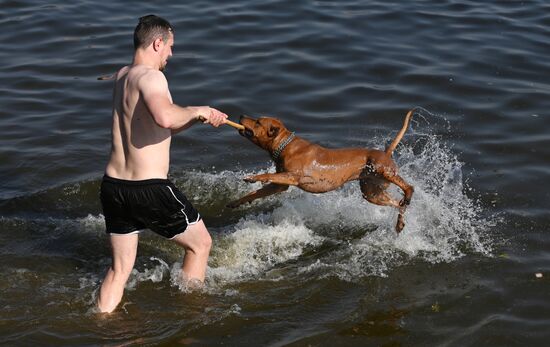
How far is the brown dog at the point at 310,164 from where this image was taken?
733 cm

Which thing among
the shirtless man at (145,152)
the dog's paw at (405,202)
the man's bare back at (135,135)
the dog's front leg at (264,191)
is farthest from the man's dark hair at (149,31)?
the dog's paw at (405,202)

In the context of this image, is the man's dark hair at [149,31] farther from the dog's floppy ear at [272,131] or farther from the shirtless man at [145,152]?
the dog's floppy ear at [272,131]

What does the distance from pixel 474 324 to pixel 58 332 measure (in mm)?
3183

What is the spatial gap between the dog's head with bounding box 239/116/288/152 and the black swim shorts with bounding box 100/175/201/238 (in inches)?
41.9

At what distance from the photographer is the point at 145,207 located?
636 cm

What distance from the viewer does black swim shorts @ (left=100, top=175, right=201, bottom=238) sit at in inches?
249

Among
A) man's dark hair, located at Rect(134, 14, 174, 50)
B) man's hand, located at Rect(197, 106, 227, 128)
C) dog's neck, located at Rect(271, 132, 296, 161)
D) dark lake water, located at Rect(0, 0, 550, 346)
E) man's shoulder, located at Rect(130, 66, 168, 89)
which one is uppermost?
man's dark hair, located at Rect(134, 14, 174, 50)

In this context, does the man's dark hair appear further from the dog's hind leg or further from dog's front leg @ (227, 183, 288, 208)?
the dog's hind leg

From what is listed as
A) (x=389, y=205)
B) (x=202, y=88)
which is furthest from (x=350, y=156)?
(x=202, y=88)

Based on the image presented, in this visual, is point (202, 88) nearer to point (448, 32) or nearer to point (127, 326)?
point (448, 32)

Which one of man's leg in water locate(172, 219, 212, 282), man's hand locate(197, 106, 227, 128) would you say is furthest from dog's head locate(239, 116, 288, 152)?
man's leg in water locate(172, 219, 212, 282)

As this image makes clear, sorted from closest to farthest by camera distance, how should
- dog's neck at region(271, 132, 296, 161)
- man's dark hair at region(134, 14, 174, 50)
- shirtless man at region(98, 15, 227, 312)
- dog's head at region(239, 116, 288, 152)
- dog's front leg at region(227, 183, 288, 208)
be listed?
shirtless man at region(98, 15, 227, 312) < man's dark hair at region(134, 14, 174, 50) < dog's head at region(239, 116, 288, 152) < dog's neck at region(271, 132, 296, 161) < dog's front leg at region(227, 183, 288, 208)

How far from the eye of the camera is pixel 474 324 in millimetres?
6773

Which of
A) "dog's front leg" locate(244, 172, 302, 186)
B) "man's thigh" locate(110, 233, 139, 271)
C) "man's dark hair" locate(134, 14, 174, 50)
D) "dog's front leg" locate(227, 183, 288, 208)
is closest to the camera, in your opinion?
"man's dark hair" locate(134, 14, 174, 50)
